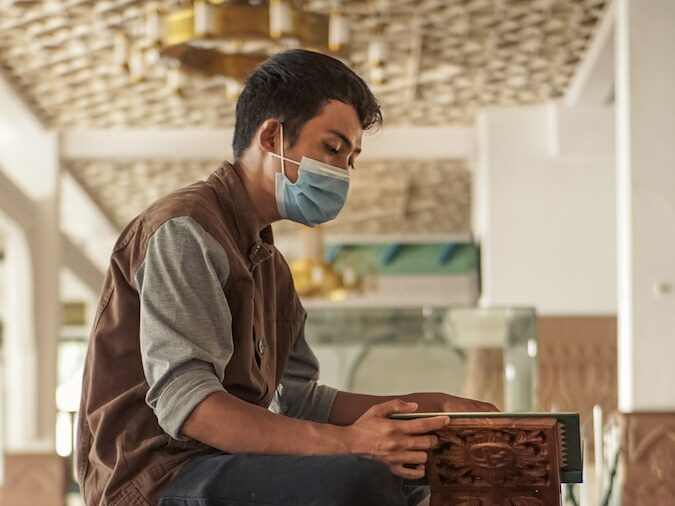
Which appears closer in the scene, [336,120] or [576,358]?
[336,120]

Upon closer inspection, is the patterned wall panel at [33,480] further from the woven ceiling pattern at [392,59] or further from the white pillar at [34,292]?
the woven ceiling pattern at [392,59]

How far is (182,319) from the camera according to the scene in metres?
2.08

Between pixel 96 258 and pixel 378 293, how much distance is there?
5.00 metres

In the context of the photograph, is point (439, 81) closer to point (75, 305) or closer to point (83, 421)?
point (83, 421)

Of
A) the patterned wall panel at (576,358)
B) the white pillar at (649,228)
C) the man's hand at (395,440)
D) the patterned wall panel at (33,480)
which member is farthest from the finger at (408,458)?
the patterned wall panel at (33,480)

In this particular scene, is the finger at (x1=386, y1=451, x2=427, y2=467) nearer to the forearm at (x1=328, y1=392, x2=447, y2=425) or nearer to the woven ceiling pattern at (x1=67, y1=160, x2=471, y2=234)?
the forearm at (x1=328, y1=392, x2=447, y2=425)

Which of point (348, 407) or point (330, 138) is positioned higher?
point (330, 138)

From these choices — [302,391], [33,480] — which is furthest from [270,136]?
[33,480]

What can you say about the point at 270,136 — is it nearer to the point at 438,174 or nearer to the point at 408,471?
the point at 408,471

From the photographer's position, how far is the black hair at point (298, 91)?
2.32m

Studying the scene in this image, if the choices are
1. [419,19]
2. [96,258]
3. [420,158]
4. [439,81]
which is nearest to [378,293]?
[96,258]

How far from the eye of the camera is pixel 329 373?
342 inches

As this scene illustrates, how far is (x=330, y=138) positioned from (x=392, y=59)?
9420 millimetres

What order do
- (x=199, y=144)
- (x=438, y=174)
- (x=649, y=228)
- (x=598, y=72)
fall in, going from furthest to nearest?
(x=438, y=174) → (x=199, y=144) → (x=598, y=72) → (x=649, y=228)
